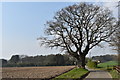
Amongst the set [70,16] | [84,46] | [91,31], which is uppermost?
[70,16]

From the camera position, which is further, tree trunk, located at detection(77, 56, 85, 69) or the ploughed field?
tree trunk, located at detection(77, 56, 85, 69)

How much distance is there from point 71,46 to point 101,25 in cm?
726

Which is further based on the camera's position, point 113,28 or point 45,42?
point 45,42

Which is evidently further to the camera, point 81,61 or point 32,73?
point 81,61

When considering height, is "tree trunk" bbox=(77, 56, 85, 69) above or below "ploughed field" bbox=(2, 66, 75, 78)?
above

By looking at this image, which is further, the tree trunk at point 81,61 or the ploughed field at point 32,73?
the tree trunk at point 81,61

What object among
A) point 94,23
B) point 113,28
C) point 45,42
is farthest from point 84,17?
point 45,42

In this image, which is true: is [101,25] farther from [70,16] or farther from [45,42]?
[45,42]

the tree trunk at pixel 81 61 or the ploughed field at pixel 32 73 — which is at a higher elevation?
the tree trunk at pixel 81 61

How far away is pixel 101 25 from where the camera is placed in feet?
143

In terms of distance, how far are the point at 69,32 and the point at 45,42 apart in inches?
210

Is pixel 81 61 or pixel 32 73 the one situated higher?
pixel 81 61

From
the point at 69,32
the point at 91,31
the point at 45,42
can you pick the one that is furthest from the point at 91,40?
the point at 45,42

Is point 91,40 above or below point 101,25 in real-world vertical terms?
below
